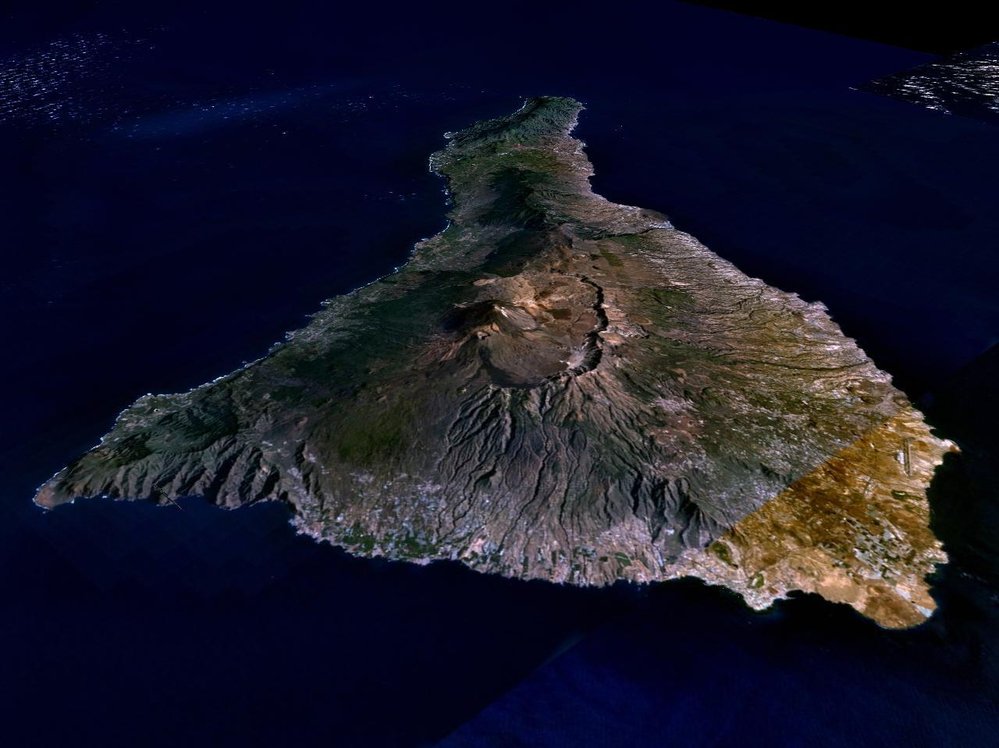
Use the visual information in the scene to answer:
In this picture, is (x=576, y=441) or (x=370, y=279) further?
(x=370, y=279)

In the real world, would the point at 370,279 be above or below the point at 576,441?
above

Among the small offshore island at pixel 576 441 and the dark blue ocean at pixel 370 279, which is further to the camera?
the small offshore island at pixel 576 441

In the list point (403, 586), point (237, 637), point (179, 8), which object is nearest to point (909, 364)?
point (403, 586)

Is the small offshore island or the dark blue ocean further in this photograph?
the small offshore island
